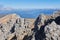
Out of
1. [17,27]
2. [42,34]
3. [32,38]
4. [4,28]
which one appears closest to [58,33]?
[42,34]

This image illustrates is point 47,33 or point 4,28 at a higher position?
point 47,33

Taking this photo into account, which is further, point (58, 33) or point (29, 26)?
point (29, 26)

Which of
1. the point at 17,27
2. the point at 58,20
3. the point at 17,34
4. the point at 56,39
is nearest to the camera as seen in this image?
the point at 56,39

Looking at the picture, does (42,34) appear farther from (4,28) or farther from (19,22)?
(4,28)

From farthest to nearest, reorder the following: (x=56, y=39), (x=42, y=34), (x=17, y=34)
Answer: (x=17, y=34)
(x=42, y=34)
(x=56, y=39)

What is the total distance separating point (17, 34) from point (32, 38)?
5.69 metres

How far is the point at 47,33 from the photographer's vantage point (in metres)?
25.8

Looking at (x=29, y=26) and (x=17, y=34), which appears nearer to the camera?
(x=17, y=34)

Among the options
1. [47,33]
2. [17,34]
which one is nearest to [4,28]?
[17,34]

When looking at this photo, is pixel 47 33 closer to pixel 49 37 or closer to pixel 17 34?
pixel 49 37

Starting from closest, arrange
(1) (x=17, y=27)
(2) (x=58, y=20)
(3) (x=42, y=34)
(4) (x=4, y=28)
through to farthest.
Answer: (3) (x=42, y=34), (2) (x=58, y=20), (1) (x=17, y=27), (4) (x=4, y=28)

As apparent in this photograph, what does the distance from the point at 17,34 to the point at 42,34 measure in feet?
24.3

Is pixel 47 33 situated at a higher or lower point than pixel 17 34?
higher

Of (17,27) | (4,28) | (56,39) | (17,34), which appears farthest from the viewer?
(4,28)
